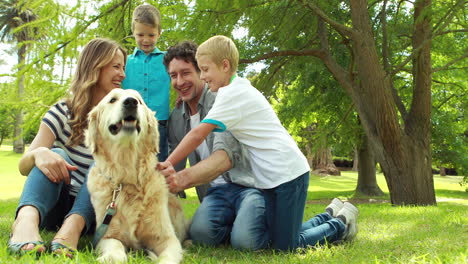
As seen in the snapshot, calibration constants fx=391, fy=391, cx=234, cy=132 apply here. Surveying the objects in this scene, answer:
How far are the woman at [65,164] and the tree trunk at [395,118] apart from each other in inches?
212

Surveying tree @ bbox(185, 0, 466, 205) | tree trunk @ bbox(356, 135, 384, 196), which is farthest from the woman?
tree trunk @ bbox(356, 135, 384, 196)

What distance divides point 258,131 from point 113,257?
127 centimetres

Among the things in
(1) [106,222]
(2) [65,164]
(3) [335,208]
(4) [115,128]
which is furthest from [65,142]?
(3) [335,208]

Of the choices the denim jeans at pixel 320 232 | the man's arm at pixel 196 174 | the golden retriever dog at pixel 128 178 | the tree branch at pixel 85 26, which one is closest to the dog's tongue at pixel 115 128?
the golden retriever dog at pixel 128 178

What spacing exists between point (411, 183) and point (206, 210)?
6094 millimetres

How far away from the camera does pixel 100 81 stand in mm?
3219

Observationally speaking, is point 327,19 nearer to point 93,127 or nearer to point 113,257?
point 93,127

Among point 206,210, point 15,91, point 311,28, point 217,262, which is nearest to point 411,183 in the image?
point 311,28

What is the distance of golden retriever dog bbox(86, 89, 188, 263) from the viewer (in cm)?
250

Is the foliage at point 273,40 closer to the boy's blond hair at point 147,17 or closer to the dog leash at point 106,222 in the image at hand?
the boy's blond hair at point 147,17

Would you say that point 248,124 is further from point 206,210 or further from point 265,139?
point 206,210

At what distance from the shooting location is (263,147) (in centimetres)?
279

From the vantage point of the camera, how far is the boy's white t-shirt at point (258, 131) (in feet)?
8.93

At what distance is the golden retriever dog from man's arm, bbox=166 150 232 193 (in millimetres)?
112
